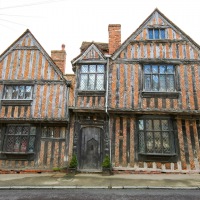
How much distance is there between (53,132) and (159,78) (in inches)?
233

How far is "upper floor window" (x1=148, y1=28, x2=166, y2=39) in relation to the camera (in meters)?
10.6

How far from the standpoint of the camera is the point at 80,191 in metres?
6.00

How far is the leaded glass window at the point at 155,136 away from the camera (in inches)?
361

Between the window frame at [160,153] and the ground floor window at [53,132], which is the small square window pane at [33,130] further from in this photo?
the window frame at [160,153]

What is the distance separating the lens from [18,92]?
10.4 metres

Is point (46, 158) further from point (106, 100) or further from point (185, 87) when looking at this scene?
point (185, 87)

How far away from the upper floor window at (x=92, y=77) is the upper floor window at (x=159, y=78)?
224cm

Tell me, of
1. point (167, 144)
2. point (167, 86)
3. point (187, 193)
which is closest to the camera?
point (187, 193)

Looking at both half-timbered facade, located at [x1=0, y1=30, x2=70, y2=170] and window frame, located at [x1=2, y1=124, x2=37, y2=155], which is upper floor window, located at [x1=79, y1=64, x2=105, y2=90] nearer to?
half-timbered facade, located at [x1=0, y1=30, x2=70, y2=170]

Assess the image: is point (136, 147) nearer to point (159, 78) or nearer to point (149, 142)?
point (149, 142)

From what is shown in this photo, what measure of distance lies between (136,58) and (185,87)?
280 centimetres

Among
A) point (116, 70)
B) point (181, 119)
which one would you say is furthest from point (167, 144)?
point (116, 70)

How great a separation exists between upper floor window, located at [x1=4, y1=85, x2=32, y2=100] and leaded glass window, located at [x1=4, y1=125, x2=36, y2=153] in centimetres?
151

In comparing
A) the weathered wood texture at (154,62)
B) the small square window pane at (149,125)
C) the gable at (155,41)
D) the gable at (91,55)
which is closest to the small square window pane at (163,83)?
the weathered wood texture at (154,62)
